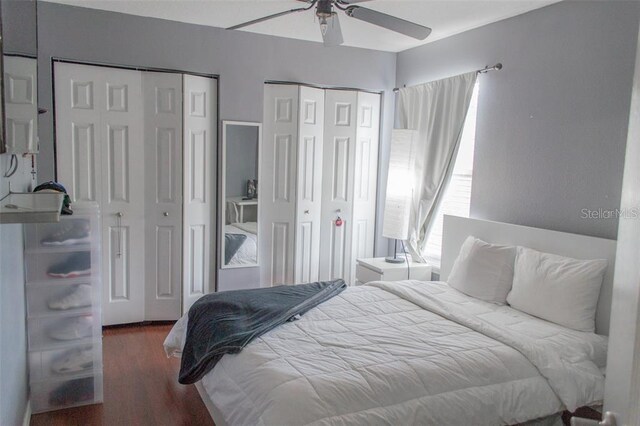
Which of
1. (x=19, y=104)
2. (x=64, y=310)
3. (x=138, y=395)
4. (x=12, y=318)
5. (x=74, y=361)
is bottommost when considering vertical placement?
(x=138, y=395)

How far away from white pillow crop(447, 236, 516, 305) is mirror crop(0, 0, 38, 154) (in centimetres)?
268

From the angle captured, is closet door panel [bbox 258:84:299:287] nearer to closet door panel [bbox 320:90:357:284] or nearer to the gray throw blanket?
closet door panel [bbox 320:90:357:284]

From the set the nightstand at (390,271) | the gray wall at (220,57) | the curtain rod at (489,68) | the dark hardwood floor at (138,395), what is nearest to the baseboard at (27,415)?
the dark hardwood floor at (138,395)

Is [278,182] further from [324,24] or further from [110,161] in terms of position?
[324,24]

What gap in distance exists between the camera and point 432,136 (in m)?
4.25

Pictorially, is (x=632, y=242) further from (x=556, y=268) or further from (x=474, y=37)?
(x=474, y=37)

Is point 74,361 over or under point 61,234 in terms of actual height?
under

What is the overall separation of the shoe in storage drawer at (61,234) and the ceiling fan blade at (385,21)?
1.88 metres

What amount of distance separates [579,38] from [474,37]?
0.98m

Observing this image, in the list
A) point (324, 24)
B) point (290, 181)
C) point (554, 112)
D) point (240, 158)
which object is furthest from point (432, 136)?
point (324, 24)

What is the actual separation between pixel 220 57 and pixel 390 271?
234 centimetres

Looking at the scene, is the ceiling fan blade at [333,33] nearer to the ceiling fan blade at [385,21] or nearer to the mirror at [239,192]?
the ceiling fan blade at [385,21]

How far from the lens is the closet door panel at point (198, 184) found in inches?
163

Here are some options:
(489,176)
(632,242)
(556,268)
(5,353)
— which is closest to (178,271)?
(5,353)
